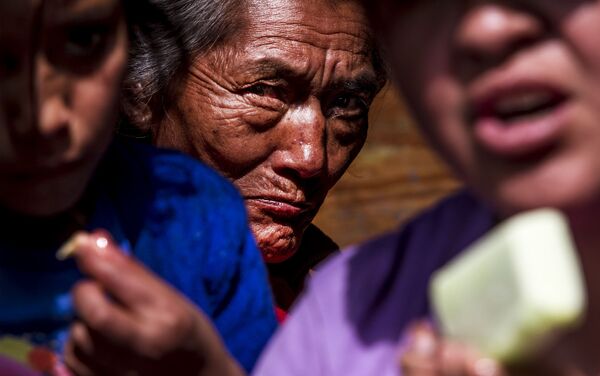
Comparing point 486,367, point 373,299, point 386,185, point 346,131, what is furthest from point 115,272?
point 386,185

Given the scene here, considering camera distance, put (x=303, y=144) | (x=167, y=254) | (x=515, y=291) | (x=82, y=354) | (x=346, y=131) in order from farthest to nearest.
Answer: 1. (x=346, y=131)
2. (x=303, y=144)
3. (x=167, y=254)
4. (x=82, y=354)
5. (x=515, y=291)

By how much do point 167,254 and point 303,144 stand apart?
1.09 m

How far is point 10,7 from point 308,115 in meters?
1.49

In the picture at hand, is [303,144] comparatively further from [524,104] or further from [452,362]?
[452,362]

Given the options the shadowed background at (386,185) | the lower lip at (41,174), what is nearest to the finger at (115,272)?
the lower lip at (41,174)

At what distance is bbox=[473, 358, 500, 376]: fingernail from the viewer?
1.42 m

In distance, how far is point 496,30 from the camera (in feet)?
5.08

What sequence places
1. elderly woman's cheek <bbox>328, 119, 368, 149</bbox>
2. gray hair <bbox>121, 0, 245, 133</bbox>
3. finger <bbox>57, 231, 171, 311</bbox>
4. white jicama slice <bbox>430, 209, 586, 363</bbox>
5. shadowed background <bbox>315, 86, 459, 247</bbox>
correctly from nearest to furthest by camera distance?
1. white jicama slice <bbox>430, 209, 586, 363</bbox>
2. finger <bbox>57, 231, 171, 311</bbox>
3. gray hair <bbox>121, 0, 245, 133</bbox>
4. elderly woman's cheek <bbox>328, 119, 368, 149</bbox>
5. shadowed background <bbox>315, 86, 459, 247</bbox>

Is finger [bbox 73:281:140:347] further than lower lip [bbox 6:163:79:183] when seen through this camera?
No

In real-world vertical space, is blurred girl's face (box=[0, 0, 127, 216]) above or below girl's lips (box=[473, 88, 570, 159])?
below

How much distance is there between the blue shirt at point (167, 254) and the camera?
1.92 meters

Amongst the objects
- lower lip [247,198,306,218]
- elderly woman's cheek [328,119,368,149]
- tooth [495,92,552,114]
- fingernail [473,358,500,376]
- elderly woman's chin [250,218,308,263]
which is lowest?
elderly woman's chin [250,218,308,263]

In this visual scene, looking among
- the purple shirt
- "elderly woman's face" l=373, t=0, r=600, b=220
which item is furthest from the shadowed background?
"elderly woman's face" l=373, t=0, r=600, b=220

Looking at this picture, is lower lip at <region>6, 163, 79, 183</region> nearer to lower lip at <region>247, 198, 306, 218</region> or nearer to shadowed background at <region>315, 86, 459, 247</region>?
lower lip at <region>247, 198, 306, 218</region>
